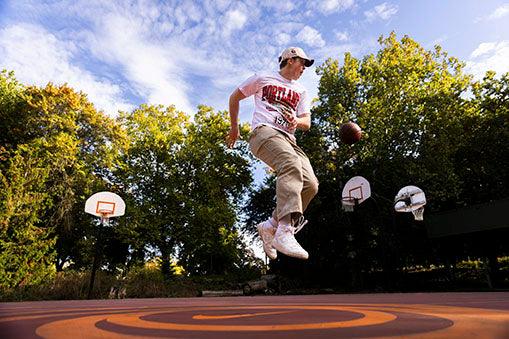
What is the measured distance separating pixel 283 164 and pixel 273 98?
0.66 meters

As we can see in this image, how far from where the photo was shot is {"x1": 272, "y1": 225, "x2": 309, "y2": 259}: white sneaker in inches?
116

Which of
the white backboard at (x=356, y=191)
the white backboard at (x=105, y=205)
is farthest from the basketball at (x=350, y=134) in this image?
the white backboard at (x=105, y=205)

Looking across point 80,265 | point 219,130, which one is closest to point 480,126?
point 219,130

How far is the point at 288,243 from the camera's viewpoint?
3016 millimetres

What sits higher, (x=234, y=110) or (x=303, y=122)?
(x=234, y=110)

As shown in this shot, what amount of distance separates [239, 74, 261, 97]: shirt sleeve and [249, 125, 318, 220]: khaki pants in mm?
400

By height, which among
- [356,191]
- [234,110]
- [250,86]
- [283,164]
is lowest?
[283,164]

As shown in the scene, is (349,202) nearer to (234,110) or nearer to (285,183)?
(234,110)

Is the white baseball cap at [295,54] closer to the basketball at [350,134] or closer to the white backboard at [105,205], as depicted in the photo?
the basketball at [350,134]

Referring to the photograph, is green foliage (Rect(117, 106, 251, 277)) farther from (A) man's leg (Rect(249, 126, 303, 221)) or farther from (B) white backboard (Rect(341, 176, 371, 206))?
(A) man's leg (Rect(249, 126, 303, 221))

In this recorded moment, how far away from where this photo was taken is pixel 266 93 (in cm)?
341

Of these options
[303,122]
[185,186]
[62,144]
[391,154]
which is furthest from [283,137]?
[185,186]

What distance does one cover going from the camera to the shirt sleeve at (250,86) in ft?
11.4

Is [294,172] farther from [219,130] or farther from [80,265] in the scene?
[80,265]
